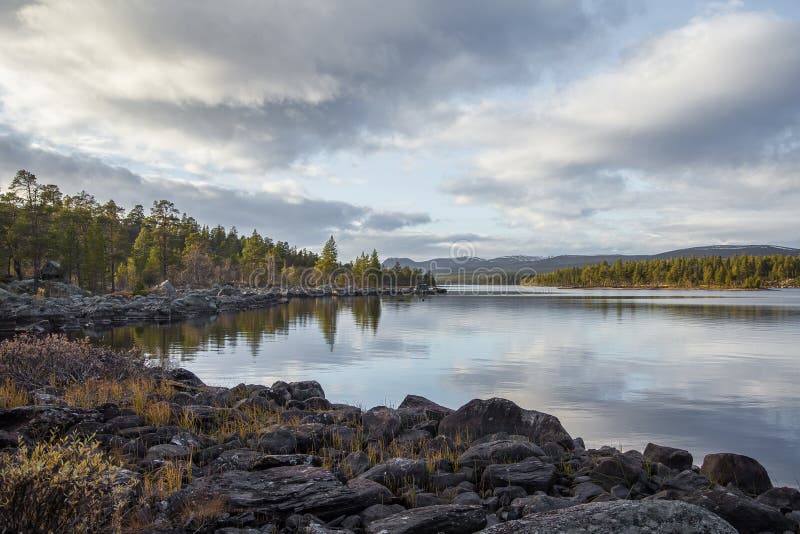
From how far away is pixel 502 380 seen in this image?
21281mm

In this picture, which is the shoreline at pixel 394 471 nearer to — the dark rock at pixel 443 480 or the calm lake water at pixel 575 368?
the dark rock at pixel 443 480

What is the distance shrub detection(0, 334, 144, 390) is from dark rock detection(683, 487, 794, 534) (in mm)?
15231

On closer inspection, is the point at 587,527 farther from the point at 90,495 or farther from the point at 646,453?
the point at 646,453

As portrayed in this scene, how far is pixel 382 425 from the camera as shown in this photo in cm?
1119

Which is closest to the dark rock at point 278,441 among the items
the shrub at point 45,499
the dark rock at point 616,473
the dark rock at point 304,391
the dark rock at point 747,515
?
the shrub at point 45,499

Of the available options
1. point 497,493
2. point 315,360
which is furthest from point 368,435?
point 315,360

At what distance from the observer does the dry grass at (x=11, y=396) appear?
11133 millimetres

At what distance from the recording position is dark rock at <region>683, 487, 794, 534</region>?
21.3ft

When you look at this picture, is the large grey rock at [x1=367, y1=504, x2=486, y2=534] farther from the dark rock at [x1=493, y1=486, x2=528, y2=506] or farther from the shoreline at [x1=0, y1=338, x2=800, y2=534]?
the dark rock at [x1=493, y1=486, x2=528, y2=506]

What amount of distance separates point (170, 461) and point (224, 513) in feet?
7.80

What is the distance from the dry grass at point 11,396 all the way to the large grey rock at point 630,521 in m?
11.3

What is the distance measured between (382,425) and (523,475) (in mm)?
3867

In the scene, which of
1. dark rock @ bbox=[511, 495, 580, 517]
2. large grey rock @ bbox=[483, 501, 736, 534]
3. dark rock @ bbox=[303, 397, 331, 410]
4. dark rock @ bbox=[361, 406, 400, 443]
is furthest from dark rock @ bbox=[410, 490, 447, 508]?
dark rock @ bbox=[303, 397, 331, 410]

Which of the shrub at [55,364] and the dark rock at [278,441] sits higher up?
the shrub at [55,364]
